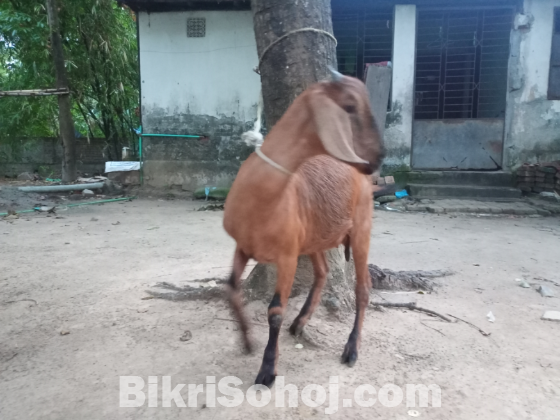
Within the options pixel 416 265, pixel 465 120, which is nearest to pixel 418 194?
pixel 465 120

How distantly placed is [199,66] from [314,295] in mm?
8123

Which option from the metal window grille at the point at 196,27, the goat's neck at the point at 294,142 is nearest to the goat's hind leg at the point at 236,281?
the goat's neck at the point at 294,142

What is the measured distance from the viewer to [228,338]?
285cm

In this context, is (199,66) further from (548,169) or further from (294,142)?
(294,142)

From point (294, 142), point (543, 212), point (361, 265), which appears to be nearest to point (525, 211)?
point (543, 212)

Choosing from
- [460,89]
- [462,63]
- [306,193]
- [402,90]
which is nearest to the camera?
[306,193]

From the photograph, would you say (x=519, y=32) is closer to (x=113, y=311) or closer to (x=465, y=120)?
(x=465, y=120)

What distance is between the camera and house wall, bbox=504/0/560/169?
895 cm

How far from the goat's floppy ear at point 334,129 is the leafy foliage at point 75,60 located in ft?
34.0

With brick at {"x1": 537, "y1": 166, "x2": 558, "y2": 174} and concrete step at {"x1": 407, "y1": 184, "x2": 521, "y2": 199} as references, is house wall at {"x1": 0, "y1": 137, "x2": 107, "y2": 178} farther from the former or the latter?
brick at {"x1": 537, "y1": 166, "x2": 558, "y2": 174}

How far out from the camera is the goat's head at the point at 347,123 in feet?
6.46

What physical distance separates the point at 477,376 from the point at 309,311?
106 centimetres

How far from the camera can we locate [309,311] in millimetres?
2889

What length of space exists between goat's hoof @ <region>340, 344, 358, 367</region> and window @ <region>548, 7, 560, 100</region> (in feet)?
29.9
